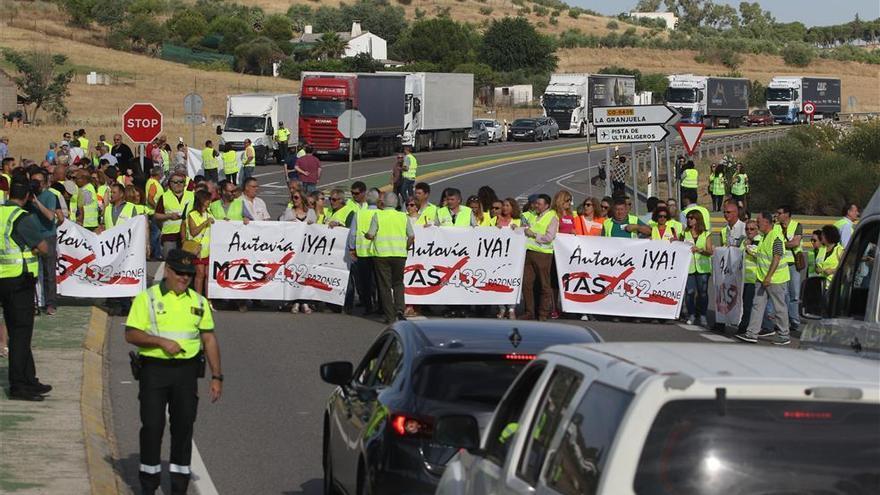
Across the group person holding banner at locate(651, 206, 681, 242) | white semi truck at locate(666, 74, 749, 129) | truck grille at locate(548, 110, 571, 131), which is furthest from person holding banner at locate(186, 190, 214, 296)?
white semi truck at locate(666, 74, 749, 129)

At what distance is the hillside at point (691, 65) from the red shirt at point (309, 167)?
12602cm

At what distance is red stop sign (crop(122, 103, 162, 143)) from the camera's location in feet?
113

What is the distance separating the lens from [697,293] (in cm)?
2236

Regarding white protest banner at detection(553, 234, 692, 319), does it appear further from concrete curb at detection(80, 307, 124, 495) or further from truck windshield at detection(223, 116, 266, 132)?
truck windshield at detection(223, 116, 266, 132)

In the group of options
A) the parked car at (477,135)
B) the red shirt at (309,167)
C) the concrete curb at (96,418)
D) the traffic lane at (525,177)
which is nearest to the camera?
the concrete curb at (96,418)

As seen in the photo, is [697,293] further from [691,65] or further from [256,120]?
[691,65]

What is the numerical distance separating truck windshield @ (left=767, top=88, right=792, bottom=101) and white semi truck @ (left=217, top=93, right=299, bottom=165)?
52381 mm

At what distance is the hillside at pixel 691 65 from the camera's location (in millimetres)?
164875

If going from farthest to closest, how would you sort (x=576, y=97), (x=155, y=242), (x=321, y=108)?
1. (x=576, y=97)
2. (x=321, y=108)
3. (x=155, y=242)

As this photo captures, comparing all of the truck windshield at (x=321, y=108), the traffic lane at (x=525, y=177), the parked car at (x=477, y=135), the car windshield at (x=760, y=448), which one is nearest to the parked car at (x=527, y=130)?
the parked car at (x=477, y=135)

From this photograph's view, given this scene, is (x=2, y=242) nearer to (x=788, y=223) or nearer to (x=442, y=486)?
(x=442, y=486)

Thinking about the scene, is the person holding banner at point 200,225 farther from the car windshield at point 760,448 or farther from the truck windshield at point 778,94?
the truck windshield at point 778,94

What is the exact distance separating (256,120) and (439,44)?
86.1 meters

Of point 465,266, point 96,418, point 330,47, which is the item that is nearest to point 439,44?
point 330,47
